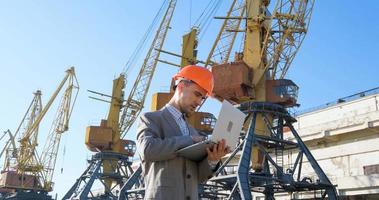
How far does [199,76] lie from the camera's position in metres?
4.07

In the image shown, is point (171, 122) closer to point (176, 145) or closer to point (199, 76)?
point (176, 145)

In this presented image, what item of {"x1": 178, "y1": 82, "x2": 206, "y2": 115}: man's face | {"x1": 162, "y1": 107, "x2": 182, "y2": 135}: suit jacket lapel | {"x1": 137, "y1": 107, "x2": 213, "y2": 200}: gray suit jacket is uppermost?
{"x1": 178, "y1": 82, "x2": 206, "y2": 115}: man's face

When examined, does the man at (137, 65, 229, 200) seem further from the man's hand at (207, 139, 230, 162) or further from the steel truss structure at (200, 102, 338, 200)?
the steel truss structure at (200, 102, 338, 200)

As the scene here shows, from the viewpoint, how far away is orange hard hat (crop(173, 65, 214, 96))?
13.3 ft

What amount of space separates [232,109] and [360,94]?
4339 cm

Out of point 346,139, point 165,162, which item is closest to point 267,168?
point 346,139

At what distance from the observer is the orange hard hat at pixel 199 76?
160 inches

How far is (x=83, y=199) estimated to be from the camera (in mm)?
46375

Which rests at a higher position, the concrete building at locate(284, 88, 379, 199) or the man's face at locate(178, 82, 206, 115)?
the concrete building at locate(284, 88, 379, 199)

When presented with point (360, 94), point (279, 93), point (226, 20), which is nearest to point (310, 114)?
point (360, 94)

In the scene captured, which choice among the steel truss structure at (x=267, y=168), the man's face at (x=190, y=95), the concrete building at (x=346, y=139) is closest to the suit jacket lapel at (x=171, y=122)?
the man's face at (x=190, y=95)

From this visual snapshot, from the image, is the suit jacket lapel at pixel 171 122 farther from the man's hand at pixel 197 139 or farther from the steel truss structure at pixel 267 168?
the steel truss structure at pixel 267 168

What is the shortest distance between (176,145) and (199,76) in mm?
643

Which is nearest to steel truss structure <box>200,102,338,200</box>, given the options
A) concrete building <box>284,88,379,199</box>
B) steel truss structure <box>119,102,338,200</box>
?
steel truss structure <box>119,102,338,200</box>
